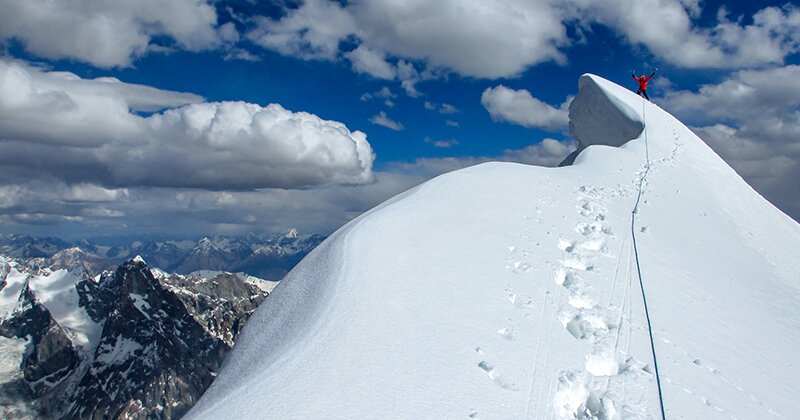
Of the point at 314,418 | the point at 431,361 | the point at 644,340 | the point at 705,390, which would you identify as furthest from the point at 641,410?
the point at 314,418

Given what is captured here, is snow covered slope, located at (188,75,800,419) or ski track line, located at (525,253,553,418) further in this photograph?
snow covered slope, located at (188,75,800,419)

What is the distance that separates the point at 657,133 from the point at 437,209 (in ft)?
65.2

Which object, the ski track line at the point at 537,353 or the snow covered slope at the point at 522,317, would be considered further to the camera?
the snow covered slope at the point at 522,317

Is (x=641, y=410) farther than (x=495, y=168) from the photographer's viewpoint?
No

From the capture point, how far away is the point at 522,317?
9320 millimetres

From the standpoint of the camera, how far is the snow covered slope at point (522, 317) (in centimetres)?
713

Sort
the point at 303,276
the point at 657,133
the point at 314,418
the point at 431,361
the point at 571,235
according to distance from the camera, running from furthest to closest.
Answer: the point at 657,133 < the point at 571,235 < the point at 303,276 < the point at 431,361 < the point at 314,418

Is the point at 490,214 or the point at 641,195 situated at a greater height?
the point at 641,195

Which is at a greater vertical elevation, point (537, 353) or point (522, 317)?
point (522, 317)

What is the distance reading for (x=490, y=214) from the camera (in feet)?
47.0

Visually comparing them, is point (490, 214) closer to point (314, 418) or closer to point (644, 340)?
point (644, 340)

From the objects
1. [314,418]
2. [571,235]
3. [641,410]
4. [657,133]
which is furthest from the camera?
[657,133]

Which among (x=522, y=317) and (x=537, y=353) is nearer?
(x=537, y=353)

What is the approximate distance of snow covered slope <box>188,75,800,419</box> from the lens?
281 inches
